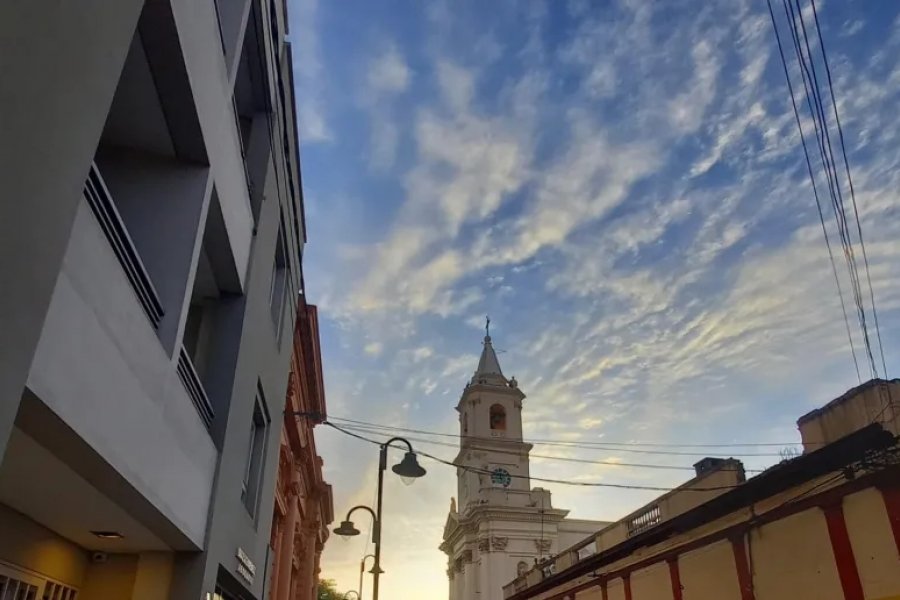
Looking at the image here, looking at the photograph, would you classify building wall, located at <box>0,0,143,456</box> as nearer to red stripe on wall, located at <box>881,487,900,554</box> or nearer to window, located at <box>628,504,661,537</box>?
red stripe on wall, located at <box>881,487,900,554</box>

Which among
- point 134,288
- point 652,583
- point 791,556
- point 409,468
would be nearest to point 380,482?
point 409,468

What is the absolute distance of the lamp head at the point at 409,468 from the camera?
46.6 ft

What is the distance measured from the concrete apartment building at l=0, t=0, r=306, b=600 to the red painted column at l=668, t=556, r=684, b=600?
8399mm

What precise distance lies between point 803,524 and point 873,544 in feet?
4.52

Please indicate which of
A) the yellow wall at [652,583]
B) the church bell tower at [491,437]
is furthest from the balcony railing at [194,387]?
the church bell tower at [491,437]

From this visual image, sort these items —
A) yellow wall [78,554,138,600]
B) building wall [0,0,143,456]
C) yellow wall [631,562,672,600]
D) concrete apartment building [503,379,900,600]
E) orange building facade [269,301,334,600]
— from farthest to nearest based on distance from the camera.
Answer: orange building facade [269,301,334,600] < yellow wall [631,562,672,600] < concrete apartment building [503,379,900,600] < yellow wall [78,554,138,600] < building wall [0,0,143,456]

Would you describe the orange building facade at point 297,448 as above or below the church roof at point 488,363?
below

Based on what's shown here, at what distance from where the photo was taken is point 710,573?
41.8ft

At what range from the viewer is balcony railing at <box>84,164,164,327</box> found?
4.64 meters

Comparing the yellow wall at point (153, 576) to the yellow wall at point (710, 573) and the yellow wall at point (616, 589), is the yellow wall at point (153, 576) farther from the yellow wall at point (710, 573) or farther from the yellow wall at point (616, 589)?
the yellow wall at point (616, 589)

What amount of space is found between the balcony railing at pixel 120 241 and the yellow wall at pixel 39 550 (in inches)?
85.2

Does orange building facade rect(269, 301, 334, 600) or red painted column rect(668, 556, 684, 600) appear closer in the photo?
red painted column rect(668, 556, 684, 600)

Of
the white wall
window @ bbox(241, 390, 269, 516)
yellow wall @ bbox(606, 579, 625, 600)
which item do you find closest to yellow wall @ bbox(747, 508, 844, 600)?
yellow wall @ bbox(606, 579, 625, 600)

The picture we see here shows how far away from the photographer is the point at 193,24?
6.18 m
